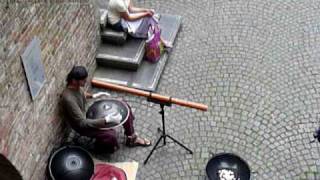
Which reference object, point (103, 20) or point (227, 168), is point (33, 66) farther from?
point (227, 168)

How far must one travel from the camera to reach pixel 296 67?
10.5 metres

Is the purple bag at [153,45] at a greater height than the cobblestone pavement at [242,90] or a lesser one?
greater

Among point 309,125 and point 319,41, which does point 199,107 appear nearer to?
point 309,125

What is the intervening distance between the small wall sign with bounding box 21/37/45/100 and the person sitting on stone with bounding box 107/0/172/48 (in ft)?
8.60

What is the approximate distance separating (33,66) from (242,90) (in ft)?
13.0

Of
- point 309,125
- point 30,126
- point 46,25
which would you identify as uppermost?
point 46,25

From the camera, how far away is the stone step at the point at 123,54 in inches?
407

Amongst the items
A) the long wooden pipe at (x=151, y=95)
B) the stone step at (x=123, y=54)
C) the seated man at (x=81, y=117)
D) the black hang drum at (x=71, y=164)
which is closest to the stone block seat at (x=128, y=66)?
the stone step at (x=123, y=54)

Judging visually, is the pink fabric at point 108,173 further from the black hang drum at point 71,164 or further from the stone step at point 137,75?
the stone step at point 137,75

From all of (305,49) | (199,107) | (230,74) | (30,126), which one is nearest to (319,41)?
(305,49)

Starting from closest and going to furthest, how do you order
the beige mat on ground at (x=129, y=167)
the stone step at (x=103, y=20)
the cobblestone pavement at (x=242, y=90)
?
the beige mat on ground at (x=129, y=167)
the cobblestone pavement at (x=242, y=90)
the stone step at (x=103, y=20)

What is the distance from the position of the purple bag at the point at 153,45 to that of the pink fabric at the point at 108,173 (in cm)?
247

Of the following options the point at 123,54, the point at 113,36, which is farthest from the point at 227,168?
the point at 113,36

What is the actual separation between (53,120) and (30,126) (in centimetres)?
83
